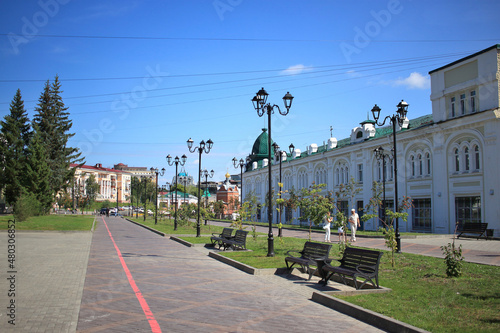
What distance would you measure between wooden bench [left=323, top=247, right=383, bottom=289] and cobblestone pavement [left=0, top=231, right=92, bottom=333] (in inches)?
206

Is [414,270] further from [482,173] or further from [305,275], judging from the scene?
[482,173]

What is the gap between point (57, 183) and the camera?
174 ft

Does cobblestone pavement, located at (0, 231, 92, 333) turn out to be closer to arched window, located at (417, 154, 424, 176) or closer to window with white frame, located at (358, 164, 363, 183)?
arched window, located at (417, 154, 424, 176)

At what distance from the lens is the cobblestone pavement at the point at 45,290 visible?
6.34 m

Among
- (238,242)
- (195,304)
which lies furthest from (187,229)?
(195,304)

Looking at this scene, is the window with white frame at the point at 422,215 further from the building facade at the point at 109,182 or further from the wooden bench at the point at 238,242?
the building facade at the point at 109,182

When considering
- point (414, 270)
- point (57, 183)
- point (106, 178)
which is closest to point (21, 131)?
point (57, 183)

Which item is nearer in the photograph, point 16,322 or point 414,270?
point 16,322

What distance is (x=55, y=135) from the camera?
2160 inches

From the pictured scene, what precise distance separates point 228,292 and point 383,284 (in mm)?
3410

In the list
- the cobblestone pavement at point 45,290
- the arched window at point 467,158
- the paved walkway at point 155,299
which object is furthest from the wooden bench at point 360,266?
the arched window at point 467,158

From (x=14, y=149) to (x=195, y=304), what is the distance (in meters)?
51.0

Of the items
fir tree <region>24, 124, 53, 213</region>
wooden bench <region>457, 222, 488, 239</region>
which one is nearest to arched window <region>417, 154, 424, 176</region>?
wooden bench <region>457, 222, 488, 239</region>

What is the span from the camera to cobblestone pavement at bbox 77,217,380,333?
6.34 metres
